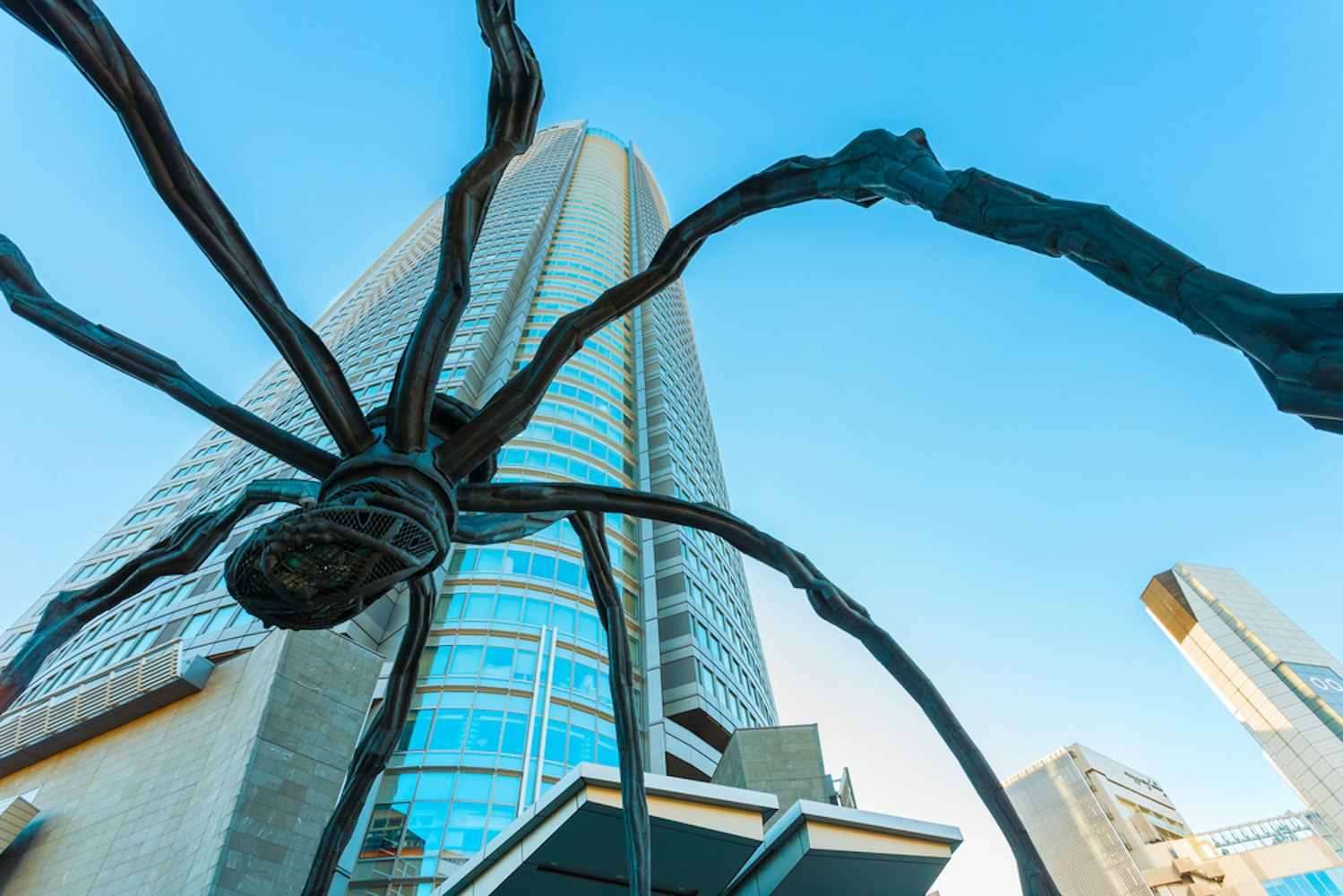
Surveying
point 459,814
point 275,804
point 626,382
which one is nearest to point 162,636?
point 459,814

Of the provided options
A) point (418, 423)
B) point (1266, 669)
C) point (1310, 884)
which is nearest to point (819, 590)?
point (418, 423)

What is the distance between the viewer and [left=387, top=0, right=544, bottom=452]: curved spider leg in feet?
11.6

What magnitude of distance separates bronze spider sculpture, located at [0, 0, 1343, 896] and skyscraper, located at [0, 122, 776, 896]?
1387 centimetres

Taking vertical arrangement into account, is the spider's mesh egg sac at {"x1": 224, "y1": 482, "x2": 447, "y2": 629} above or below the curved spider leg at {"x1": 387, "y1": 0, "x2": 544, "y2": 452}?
below

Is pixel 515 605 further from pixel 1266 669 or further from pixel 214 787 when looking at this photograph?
pixel 1266 669

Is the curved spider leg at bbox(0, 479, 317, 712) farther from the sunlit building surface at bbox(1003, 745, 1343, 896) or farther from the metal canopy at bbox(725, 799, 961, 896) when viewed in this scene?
the sunlit building surface at bbox(1003, 745, 1343, 896)

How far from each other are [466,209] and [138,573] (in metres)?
2.63

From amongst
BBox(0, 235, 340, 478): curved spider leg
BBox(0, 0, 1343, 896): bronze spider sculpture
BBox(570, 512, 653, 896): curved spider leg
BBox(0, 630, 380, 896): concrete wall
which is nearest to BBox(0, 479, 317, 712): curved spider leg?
A: BBox(0, 0, 1343, 896): bronze spider sculpture

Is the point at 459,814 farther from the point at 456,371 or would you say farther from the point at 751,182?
the point at 456,371

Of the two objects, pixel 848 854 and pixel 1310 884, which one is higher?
pixel 1310 884

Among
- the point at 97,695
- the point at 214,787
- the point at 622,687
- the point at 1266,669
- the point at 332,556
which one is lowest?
the point at 332,556

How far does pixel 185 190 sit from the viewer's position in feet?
10.5

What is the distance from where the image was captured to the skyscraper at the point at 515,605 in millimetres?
18312

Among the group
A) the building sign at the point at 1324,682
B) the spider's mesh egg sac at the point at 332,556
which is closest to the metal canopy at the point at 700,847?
the spider's mesh egg sac at the point at 332,556
